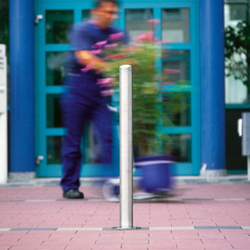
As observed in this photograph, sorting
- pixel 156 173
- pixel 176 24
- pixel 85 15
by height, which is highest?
pixel 85 15

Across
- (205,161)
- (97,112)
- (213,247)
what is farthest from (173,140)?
(213,247)

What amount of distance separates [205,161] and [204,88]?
3.10ft

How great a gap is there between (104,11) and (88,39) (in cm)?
30

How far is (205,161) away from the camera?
7754 mm

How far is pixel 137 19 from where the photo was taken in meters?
8.17

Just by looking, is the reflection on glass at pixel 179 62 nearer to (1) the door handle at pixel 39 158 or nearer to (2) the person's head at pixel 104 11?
(1) the door handle at pixel 39 158

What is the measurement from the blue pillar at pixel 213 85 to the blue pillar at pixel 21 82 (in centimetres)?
224

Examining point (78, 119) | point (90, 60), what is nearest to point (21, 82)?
point (78, 119)

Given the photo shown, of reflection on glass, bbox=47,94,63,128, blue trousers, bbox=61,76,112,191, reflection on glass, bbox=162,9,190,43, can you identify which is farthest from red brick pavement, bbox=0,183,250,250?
reflection on glass, bbox=162,9,190,43

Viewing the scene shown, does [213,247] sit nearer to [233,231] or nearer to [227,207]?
[233,231]

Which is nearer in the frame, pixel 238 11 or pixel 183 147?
pixel 183 147

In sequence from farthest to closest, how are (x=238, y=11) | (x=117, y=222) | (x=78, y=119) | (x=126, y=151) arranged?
(x=238, y=11), (x=78, y=119), (x=117, y=222), (x=126, y=151)

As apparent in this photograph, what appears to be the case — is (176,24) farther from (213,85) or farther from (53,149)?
(53,149)

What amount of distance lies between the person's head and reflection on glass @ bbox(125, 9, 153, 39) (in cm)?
250
